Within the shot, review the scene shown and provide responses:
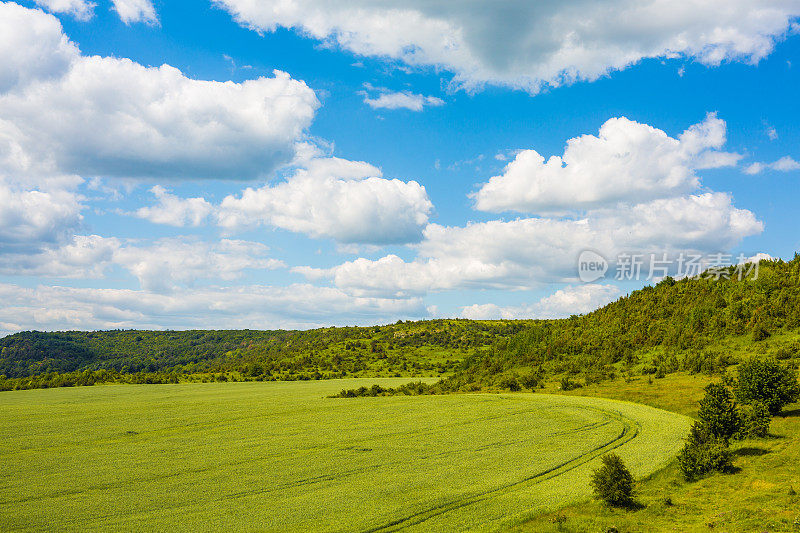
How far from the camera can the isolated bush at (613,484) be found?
2388 centimetres

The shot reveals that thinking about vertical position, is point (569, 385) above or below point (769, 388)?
below

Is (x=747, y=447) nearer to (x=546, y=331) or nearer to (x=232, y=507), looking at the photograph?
(x=232, y=507)

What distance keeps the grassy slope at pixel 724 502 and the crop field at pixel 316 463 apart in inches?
75.0

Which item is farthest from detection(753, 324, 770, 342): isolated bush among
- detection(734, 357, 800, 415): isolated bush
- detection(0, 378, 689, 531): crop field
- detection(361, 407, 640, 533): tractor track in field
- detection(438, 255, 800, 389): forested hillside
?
detection(361, 407, 640, 533): tractor track in field

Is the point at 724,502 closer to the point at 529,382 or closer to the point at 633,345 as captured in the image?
the point at 529,382

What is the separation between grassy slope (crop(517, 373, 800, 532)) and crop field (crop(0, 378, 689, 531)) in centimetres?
190

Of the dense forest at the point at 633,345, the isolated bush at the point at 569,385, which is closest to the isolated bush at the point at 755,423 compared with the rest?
the dense forest at the point at 633,345

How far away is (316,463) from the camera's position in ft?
107

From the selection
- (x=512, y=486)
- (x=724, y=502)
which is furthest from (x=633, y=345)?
(x=512, y=486)

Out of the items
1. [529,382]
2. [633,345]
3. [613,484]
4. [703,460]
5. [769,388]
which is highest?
[633,345]

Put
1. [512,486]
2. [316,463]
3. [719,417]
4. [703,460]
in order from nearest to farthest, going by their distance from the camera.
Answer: [512,486]
[703,460]
[316,463]
[719,417]

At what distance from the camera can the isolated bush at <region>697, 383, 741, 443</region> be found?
1374 inches

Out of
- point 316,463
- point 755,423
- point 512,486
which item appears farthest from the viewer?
point 755,423

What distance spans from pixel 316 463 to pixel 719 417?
28967 millimetres
